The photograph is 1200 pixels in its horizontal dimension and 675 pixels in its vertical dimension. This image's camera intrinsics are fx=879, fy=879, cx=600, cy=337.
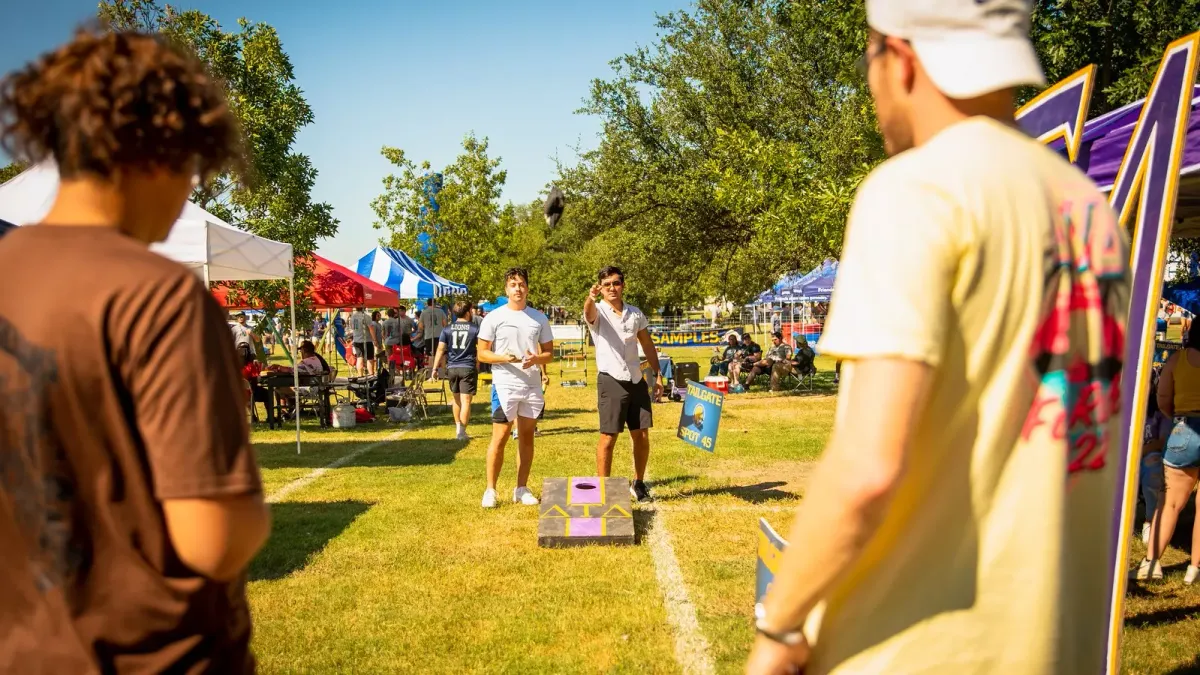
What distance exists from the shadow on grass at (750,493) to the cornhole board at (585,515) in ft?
4.72

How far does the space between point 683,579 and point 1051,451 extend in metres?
5.08

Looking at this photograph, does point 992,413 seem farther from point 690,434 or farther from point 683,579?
point 690,434

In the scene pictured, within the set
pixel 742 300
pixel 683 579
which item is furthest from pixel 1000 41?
pixel 742 300

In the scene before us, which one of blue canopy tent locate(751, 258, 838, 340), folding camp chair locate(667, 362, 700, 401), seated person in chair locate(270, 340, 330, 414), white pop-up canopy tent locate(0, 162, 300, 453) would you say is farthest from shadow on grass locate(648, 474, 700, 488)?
blue canopy tent locate(751, 258, 838, 340)

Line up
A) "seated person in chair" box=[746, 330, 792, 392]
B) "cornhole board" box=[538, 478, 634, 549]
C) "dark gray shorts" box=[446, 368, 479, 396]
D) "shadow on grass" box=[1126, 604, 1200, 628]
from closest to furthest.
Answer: "shadow on grass" box=[1126, 604, 1200, 628] < "cornhole board" box=[538, 478, 634, 549] < "dark gray shorts" box=[446, 368, 479, 396] < "seated person in chair" box=[746, 330, 792, 392]

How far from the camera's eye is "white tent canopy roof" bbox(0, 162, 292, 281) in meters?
9.19

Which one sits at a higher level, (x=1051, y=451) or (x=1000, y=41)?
(x=1000, y=41)

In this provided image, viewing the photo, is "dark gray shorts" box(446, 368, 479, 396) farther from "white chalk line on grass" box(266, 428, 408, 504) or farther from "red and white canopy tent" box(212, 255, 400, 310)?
"red and white canopy tent" box(212, 255, 400, 310)

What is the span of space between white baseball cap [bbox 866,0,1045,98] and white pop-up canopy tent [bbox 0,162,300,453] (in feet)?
26.2

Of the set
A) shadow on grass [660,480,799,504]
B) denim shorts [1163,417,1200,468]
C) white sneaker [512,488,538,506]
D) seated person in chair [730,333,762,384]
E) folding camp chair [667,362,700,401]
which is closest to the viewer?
denim shorts [1163,417,1200,468]

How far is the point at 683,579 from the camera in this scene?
6211mm

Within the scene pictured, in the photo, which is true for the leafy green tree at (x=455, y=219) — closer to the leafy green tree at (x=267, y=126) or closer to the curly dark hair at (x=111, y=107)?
the leafy green tree at (x=267, y=126)

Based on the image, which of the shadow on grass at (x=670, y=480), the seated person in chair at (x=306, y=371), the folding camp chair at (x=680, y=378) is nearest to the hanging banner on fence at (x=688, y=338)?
the folding camp chair at (x=680, y=378)

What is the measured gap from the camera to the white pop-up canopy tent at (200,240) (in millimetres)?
9188
